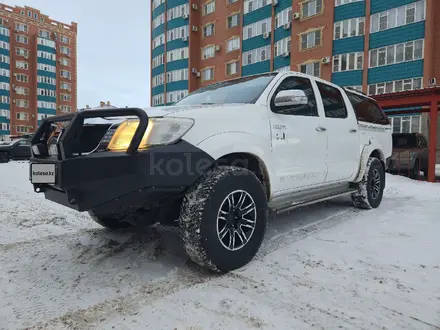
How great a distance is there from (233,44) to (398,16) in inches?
640

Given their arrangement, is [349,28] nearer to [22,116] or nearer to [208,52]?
[208,52]

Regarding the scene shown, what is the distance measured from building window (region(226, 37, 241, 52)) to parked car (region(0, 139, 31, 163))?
22.6 meters

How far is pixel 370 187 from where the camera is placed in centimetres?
497

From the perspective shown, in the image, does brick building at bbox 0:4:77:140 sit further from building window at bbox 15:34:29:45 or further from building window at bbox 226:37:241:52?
building window at bbox 226:37:241:52

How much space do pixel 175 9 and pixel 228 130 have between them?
1585 inches

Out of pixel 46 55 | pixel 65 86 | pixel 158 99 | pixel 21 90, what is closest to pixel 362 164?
pixel 158 99

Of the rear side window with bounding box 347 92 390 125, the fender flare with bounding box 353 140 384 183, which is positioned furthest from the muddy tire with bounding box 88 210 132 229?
the rear side window with bounding box 347 92 390 125

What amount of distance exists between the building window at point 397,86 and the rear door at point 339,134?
62.7ft

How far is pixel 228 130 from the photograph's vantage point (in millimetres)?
2602

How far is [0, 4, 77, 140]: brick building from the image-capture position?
54.2 meters

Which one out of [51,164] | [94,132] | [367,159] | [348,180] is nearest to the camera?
[51,164]

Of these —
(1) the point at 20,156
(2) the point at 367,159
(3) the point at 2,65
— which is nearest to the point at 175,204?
(2) the point at 367,159

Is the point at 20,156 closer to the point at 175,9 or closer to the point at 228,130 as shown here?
the point at 228,130

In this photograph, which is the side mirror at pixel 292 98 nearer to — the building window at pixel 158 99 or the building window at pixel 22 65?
the building window at pixel 158 99
